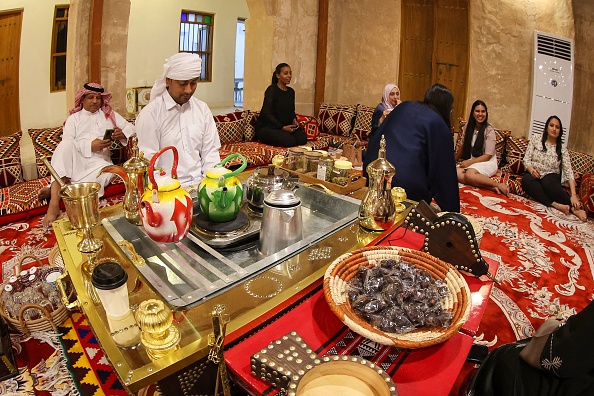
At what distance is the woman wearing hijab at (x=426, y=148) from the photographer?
113 inches

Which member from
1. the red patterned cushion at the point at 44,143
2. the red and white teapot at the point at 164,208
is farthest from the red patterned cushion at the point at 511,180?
the red patterned cushion at the point at 44,143

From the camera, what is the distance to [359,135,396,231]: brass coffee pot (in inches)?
87.4

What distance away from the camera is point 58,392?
2.15 meters

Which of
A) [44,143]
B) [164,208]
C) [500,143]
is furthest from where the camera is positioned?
[500,143]

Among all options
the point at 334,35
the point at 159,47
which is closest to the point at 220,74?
the point at 159,47

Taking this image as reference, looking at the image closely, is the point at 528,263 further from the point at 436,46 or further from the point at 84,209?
the point at 436,46

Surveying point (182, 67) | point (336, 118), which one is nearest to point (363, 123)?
point (336, 118)

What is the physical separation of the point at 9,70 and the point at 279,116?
Result: 4365 millimetres

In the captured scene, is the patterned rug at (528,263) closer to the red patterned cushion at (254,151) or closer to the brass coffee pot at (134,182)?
the brass coffee pot at (134,182)

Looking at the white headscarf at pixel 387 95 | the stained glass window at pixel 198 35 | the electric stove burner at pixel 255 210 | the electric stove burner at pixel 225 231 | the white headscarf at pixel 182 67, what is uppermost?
the stained glass window at pixel 198 35

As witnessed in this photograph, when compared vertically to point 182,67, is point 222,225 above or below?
below

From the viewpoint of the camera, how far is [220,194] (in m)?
2.04

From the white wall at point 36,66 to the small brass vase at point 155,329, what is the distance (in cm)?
676

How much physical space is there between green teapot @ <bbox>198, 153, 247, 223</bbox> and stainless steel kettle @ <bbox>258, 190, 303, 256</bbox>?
21 centimetres
